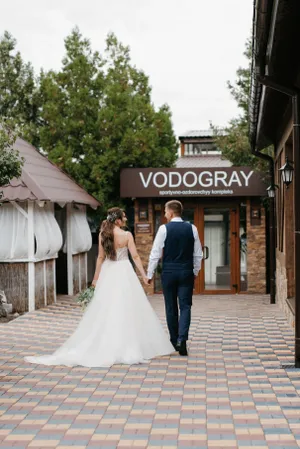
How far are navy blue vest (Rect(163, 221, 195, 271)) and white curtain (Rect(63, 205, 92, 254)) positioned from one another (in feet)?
31.3

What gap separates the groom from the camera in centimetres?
920

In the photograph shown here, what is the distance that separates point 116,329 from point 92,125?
1233cm

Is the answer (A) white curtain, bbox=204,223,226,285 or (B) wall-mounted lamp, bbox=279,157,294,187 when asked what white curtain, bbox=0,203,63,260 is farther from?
(A) white curtain, bbox=204,223,226,285

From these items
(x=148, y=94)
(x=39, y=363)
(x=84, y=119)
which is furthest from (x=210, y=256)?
(x=39, y=363)

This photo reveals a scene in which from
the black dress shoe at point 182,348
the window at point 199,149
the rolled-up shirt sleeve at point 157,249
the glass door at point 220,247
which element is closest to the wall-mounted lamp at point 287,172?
the rolled-up shirt sleeve at point 157,249

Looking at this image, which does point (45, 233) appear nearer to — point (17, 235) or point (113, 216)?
point (17, 235)

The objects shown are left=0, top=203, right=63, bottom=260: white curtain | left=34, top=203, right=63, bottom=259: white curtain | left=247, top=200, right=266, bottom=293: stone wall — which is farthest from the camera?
left=247, top=200, right=266, bottom=293: stone wall

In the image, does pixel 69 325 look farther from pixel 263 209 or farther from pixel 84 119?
pixel 84 119

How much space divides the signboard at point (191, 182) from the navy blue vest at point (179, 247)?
9.67 metres

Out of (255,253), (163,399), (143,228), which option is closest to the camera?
(163,399)

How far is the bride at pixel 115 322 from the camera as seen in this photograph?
8859 mm

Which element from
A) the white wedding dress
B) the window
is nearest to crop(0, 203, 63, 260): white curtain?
the white wedding dress

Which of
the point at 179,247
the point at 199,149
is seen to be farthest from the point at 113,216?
the point at 199,149

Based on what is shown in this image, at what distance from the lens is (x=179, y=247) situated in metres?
9.19
